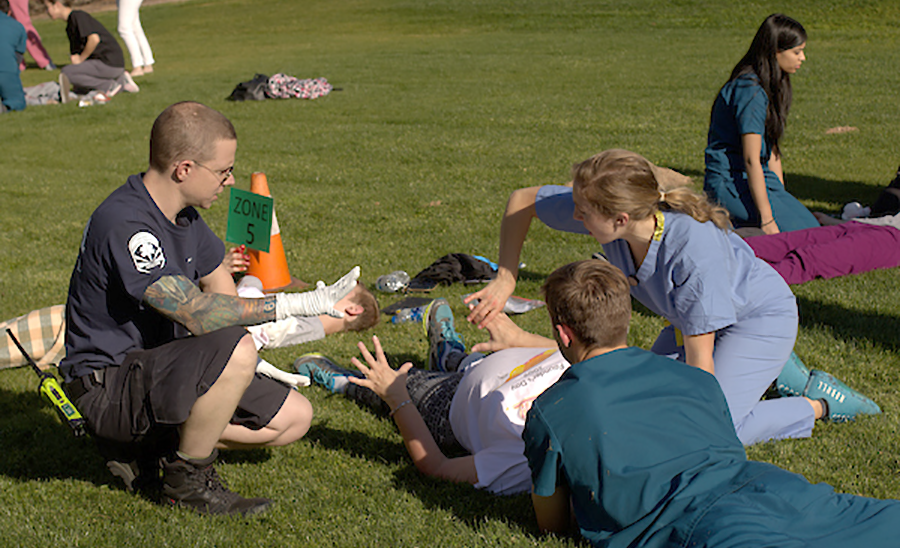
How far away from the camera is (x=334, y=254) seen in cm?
711

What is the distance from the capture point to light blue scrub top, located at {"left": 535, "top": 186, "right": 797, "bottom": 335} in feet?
10.9

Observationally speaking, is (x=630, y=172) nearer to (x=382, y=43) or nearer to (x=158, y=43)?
(x=382, y=43)

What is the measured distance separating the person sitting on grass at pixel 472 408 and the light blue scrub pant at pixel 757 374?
0.82 meters

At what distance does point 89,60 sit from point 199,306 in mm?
16031

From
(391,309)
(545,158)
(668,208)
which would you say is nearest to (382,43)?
(545,158)

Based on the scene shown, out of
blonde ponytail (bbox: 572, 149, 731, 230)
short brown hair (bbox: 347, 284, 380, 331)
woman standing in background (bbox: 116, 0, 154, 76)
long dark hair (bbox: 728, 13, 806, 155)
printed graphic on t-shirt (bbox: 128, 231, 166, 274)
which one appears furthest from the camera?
woman standing in background (bbox: 116, 0, 154, 76)

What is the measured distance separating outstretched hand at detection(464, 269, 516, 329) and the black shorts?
3.73 ft

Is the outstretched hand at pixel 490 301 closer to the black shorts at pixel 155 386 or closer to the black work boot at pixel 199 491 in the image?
the black shorts at pixel 155 386

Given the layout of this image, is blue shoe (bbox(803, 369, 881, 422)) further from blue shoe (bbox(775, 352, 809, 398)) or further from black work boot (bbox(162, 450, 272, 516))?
black work boot (bbox(162, 450, 272, 516))

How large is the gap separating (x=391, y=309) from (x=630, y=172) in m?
2.93

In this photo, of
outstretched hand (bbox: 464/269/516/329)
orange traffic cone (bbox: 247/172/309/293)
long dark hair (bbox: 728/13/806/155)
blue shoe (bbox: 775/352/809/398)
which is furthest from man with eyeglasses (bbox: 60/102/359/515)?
long dark hair (bbox: 728/13/806/155)

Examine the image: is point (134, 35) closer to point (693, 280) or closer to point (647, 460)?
point (693, 280)

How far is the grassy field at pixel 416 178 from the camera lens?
341cm

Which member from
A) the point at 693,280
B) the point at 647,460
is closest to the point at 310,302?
the point at 647,460
